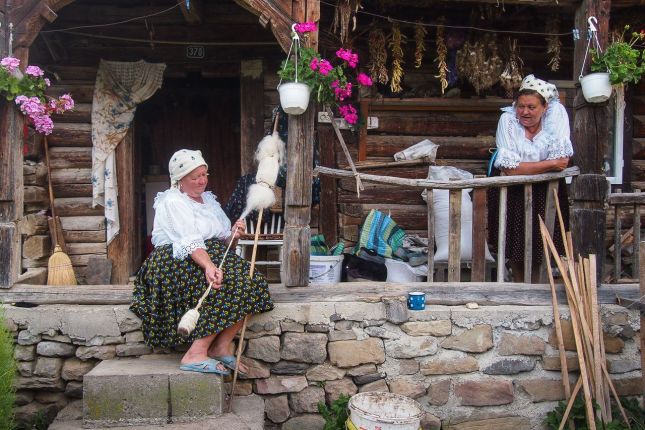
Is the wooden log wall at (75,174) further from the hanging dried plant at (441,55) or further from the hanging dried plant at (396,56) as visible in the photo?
the hanging dried plant at (441,55)

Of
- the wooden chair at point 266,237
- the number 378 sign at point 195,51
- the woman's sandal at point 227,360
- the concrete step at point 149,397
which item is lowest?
the concrete step at point 149,397

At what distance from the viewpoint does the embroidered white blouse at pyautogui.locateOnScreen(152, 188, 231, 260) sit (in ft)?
13.5

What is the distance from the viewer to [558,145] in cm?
484

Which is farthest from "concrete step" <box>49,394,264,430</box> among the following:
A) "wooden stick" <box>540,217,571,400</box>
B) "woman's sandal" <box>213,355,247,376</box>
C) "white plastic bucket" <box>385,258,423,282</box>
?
"wooden stick" <box>540,217,571,400</box>

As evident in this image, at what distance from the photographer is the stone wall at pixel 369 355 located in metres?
4.58

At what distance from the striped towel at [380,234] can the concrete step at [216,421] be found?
85.2 inches

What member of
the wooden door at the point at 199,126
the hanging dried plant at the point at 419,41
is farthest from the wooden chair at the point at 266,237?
the hanging dried plant at the point at 419,41

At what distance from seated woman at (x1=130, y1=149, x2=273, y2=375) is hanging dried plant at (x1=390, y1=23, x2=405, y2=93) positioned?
106 inches

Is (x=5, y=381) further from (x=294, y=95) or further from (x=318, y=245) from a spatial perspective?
(x=318, y=245)

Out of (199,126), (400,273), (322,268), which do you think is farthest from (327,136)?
(199,126)

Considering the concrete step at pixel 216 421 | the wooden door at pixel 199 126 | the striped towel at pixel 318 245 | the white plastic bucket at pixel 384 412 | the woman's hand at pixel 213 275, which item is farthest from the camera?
the wooden door at pixel 199 126

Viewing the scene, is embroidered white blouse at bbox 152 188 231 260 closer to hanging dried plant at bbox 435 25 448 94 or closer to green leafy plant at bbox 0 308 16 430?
green leafy plant at bbox 0 308 16 430

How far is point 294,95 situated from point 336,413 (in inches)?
93.3

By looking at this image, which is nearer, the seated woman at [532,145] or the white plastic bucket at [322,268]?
the seated woman at [532,145]
